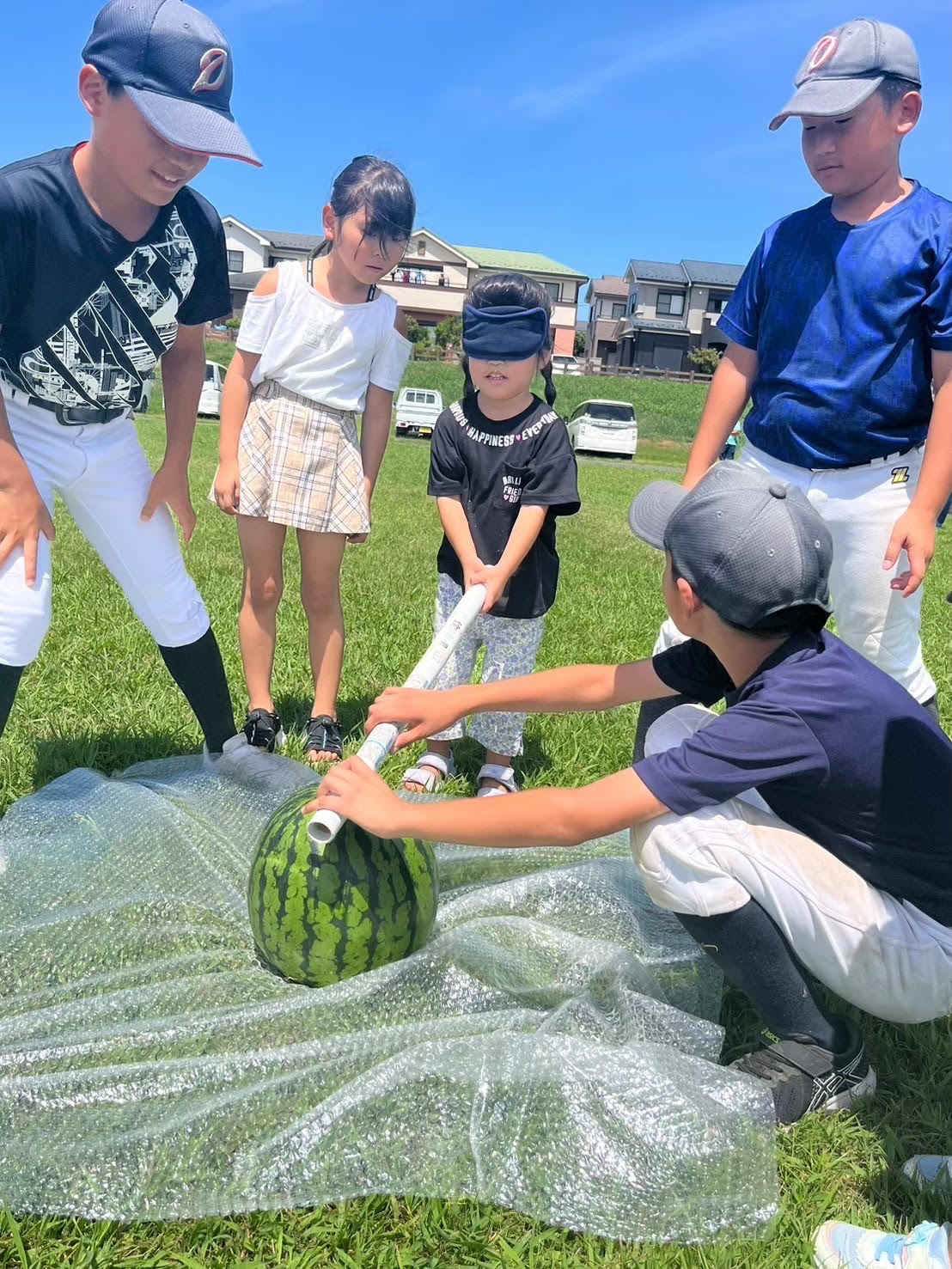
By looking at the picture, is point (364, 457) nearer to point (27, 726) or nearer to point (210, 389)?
point (27, 726)

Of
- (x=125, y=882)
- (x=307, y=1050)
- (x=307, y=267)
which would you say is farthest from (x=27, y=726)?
(x=307, y=1050)

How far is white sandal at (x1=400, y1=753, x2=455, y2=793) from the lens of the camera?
3520 mm

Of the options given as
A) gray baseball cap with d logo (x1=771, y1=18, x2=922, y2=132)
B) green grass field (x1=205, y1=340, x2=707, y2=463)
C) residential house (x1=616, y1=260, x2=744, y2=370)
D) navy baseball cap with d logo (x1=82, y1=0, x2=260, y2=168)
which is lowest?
navy baseball cap with d logo (x1=82, y1=0, x2=260, y2=168)

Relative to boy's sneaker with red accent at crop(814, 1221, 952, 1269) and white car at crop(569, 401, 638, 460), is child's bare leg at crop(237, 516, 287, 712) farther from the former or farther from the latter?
white car at crop(569, 401, 638, 460)

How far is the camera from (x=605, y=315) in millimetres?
75125

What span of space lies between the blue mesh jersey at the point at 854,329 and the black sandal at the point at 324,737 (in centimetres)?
182

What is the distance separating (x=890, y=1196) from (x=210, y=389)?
23.5 metres

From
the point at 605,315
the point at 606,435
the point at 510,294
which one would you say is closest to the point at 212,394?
the point at 606,435

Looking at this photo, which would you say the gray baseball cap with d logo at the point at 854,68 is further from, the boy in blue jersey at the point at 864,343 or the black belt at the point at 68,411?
the black belt at the point at 68,411

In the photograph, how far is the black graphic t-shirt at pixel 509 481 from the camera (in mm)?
3535

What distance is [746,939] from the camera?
2102mm

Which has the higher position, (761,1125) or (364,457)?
(364,457)

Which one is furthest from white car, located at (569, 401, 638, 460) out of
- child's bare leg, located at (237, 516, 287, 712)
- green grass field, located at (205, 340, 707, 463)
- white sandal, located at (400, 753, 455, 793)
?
white sandal, located at (400, 753, 455, 793)

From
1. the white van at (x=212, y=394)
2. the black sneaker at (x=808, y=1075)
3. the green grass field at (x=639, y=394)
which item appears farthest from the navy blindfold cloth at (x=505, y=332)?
the green grass field at (x=639, y=394)
